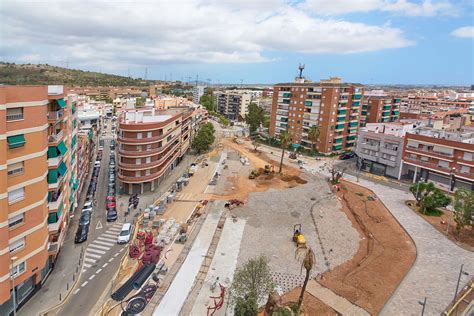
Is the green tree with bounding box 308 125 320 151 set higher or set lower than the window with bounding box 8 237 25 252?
higher

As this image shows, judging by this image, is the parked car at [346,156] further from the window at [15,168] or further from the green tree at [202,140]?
the window at [15,168]

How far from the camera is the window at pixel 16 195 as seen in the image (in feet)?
82.0

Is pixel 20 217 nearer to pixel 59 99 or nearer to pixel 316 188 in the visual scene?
pixel 59 99

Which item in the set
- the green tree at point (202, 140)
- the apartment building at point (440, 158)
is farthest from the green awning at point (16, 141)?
the apartment building at point (440, 158)

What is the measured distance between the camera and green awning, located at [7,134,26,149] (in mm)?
24359

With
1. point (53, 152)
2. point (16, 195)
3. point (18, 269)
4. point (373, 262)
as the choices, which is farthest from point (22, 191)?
point (373, 262)

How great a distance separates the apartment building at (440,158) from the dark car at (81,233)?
60731mm

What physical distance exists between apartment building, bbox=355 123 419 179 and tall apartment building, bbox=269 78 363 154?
45.8 ft

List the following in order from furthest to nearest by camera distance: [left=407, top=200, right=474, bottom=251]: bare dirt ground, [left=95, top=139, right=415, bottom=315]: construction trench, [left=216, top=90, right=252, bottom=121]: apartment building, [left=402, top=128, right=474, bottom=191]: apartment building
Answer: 1. [left=216, top=90, right=252, bottom=121]: apartment building
2. [left=402, top=128, right=474, bottom=191]: apartment building
3. [left=407, top=200, right=474, bottom=251]: bare dirt ground
4. [left=95, top=139, right=415, bottom=315]: construction trench

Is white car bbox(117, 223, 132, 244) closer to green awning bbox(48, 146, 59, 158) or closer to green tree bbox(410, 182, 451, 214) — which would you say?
green awning bbox(48, 146, 59, 158)

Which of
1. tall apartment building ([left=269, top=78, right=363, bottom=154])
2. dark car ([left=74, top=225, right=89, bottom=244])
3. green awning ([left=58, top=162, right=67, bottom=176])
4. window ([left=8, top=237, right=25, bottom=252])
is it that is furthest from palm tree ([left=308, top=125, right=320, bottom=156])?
window ([left=8, top=237, right=25, bottom=252])

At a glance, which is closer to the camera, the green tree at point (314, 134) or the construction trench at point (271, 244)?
the construction trench at point (271, 244)

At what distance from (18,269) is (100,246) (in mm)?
13969

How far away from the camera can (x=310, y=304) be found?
2852cm
